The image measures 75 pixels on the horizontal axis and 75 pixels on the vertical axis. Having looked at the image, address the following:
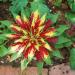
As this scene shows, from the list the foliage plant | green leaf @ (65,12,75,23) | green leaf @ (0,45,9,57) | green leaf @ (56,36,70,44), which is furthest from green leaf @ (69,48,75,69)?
green leaf @ (0,45,9,57)

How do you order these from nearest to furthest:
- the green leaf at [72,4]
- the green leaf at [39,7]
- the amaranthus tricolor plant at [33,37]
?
the amaranthus tricolor plant at [33,37] < the green leaf at [39,7] < the green leaf at [72,4]

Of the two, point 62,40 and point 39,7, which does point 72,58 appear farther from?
point 39,7

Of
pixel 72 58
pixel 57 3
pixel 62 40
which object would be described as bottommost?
pixel 72 58

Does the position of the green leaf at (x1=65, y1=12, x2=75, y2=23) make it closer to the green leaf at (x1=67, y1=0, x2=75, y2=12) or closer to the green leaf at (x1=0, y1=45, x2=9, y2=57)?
the green leaf at (x1=67, y1=0, x2=75, y2=12)

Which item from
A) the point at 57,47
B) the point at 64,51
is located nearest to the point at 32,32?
the point at 57,47

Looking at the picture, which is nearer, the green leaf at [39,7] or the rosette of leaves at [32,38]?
the rosette of leaves at [32,38]

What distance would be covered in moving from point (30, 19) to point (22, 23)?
7 cm

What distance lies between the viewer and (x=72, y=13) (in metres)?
2.21

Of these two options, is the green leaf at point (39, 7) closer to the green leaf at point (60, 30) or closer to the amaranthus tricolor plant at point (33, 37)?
the amaranthus tricolor plant at point (33, 37)

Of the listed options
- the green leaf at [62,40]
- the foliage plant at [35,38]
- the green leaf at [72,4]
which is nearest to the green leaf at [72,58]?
the foliage plant at [35,38]

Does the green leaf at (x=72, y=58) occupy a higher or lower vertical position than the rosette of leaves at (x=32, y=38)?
lower

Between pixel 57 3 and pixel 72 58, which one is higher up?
pixel 57 3

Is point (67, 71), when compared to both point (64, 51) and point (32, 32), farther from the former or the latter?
point (32, 32)

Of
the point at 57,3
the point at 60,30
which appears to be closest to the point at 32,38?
the point at 60,30
